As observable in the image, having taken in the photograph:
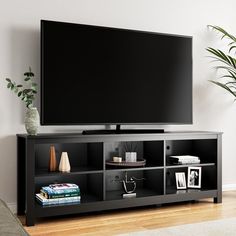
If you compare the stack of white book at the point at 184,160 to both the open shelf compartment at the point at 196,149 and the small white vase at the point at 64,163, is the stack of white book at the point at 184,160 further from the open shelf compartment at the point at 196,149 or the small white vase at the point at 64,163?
the small white vase at the point at 64,163

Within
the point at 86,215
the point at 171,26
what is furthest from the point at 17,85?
the point at 171,26

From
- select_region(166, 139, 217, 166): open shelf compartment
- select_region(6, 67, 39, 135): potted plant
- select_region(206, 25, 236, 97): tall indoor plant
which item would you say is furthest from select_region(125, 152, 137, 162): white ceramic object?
select_region(206, 25, 236, 97): tall indoor plant

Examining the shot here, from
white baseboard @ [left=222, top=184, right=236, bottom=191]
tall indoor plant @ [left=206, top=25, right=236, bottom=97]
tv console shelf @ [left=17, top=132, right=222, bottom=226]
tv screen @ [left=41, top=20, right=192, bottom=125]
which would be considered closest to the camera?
tv console shelf @ [left=17, top=132, right=222, bottom=226]

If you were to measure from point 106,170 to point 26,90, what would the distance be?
0.92 metres

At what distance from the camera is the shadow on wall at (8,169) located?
10.5 feet

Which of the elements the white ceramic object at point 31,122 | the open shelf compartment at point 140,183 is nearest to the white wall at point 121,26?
the white ceramic object at point 31,122

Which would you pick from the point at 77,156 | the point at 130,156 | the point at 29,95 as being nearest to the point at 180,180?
the point at 130,156

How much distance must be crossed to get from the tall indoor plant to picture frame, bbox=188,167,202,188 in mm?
903

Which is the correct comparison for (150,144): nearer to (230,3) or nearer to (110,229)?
(110,229)

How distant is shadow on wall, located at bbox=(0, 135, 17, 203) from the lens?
10.5ft

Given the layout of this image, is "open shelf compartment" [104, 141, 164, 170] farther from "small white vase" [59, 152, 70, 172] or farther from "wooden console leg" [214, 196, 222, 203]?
"wooden console leg" [214, 196, 222, 203]

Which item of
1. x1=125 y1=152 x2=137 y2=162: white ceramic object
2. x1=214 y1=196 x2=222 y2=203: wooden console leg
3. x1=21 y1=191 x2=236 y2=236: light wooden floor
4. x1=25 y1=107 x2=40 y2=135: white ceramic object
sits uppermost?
x1=25 y1=107 x2=40 y2=135: white ceramic object

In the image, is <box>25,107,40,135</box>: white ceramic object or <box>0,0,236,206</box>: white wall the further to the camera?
<box>0,0,236,206</box>: white wall

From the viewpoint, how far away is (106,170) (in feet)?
10.4
